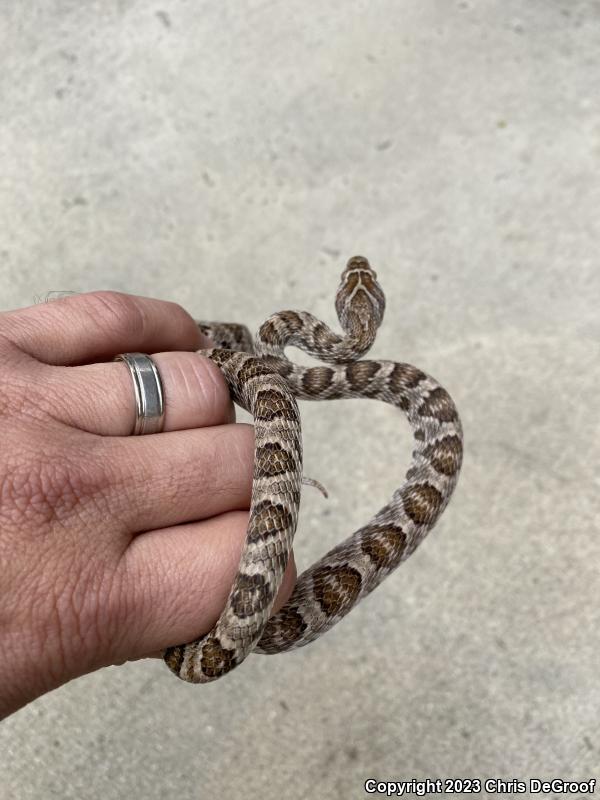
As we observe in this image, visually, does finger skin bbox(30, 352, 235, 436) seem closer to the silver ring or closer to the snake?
the silver ring

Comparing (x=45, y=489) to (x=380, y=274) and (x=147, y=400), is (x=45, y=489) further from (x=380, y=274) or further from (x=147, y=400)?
(x=380, y=274)

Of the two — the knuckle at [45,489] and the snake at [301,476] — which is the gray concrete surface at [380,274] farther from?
the knuckle at [45,489]

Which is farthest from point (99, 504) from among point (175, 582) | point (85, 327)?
point (85, 327)

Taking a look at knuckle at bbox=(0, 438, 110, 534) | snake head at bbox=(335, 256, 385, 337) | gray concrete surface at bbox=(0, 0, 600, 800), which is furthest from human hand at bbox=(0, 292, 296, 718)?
gray concrete surface at bbox=(0, 0, 600, 800)

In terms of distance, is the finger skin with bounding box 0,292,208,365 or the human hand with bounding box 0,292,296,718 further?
the finger skin with bounding box 0,292,208,365

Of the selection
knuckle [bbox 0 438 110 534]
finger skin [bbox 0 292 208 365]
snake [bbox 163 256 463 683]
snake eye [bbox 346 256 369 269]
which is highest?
finger skin [bbox 0 292 208 365]

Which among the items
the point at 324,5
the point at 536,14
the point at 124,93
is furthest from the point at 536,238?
the point at 124,93
